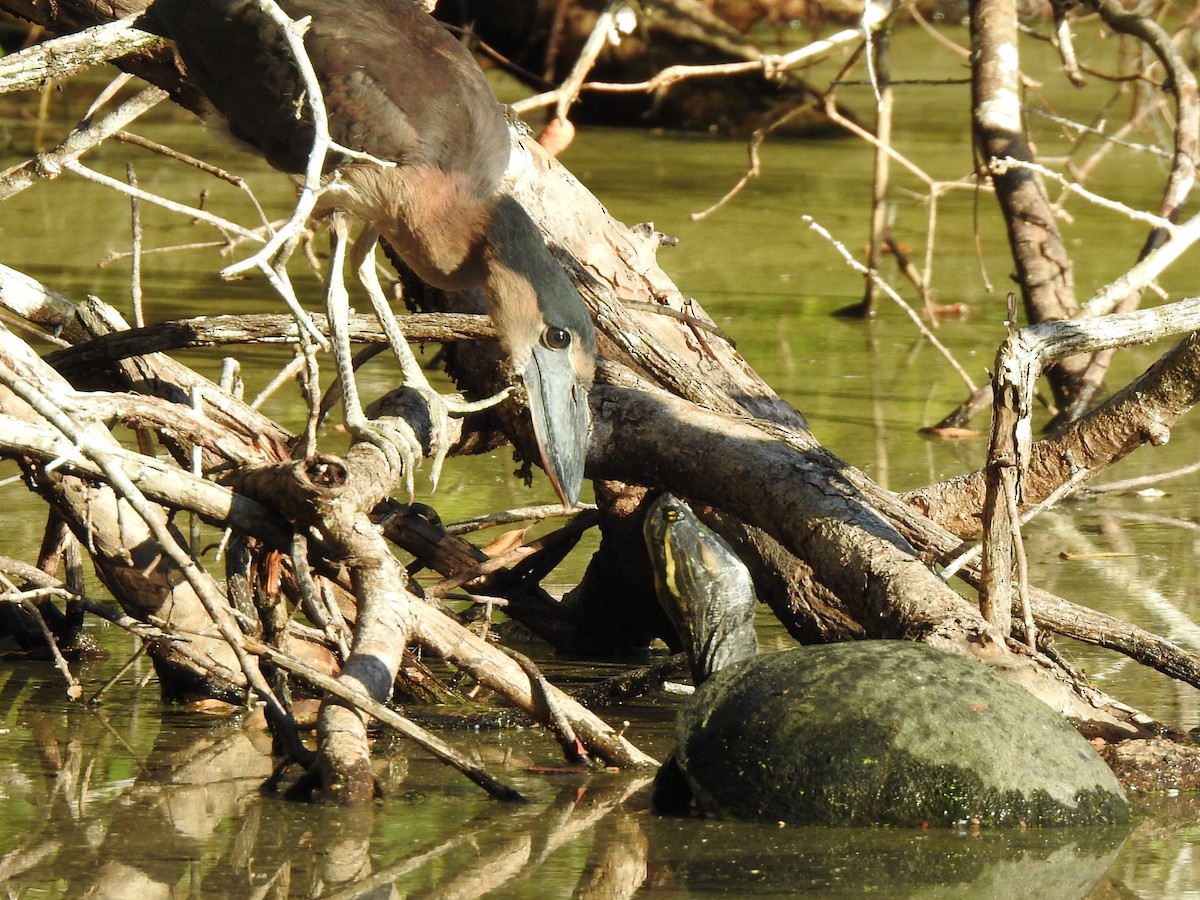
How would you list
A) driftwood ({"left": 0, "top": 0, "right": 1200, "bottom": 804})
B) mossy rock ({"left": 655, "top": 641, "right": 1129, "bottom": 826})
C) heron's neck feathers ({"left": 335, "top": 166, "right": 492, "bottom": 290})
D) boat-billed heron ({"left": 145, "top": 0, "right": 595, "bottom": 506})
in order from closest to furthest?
mossy rock ({"left": 655, "top": 641, "right": 1129, "bottom": 826}), driftwood ({"left": 0, "top": 0, "right": 1200, "bottom": 804}), boat-billed heron ({"left": 145, "top": 0, "right": 595, "bottom": 506}), heron's neck feathers ({"left": 335, "top": 166, "right": 492, "bottom": 290})

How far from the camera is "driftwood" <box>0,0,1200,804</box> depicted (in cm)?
312

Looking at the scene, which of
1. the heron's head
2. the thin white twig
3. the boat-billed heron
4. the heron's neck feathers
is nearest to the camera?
the heron's head

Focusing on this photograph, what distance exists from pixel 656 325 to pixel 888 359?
3030mm

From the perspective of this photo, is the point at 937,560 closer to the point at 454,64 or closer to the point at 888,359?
the point at 454,64

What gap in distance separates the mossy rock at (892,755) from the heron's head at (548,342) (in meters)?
1.20

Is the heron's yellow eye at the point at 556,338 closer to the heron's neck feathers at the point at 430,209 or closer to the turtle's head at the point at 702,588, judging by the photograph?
the heron's neck feathers at the point at 430,209

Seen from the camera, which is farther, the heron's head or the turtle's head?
the heron's head

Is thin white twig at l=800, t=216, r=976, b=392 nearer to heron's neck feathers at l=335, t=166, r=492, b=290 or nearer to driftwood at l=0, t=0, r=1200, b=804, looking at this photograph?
driftwood at l=0, t=0, r=1200, b=804

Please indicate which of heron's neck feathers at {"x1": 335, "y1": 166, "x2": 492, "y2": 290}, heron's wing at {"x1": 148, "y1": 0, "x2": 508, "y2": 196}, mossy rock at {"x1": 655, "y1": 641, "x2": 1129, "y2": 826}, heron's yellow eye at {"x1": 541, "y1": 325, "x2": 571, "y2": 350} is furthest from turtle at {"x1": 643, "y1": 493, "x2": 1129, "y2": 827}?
heron's wing at {"x1": 148, "y1": 0, "x2": 508, "y2": 196}

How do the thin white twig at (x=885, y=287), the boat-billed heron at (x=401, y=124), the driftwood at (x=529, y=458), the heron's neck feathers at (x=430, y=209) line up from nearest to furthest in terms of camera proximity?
1. the driftwood at (x=529, y=458)
2. the boat-billed heron at (x=401, y=124)
3. the heron's neck feathers at (x=430, y=209)
4. the thin white twig at (x=885, y=287)

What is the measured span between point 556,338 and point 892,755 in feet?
5.49

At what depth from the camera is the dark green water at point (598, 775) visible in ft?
8.67

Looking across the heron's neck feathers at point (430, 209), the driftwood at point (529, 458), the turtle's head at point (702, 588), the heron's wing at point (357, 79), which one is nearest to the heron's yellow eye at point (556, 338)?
the driftwood at point (529, 458)

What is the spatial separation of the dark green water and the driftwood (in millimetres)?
166
